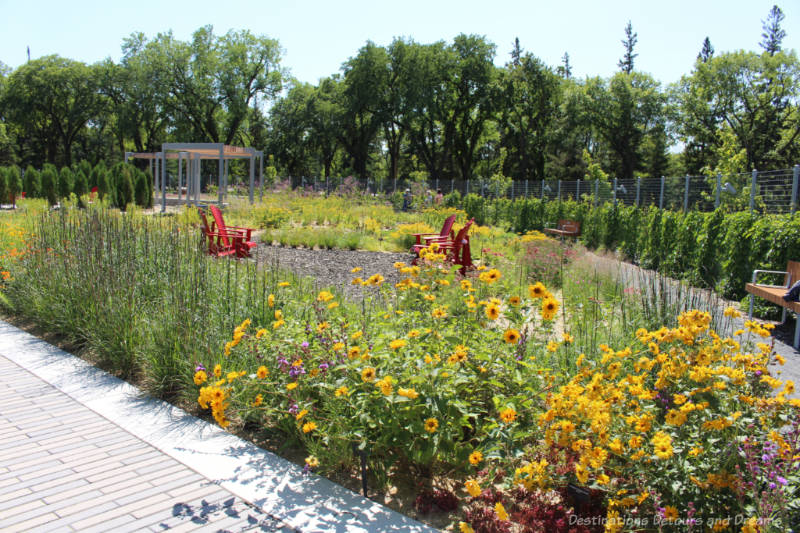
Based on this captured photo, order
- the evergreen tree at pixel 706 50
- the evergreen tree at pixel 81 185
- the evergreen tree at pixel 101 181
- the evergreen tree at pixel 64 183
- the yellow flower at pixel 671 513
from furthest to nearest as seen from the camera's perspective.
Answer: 1. the evergreen tree at pixel 706 50
2. the evergreen tree at pixel 101 181
3. the evergreen tree at pixel 64 183
4. the evergreen tree at pixel 81 185
5. the yellow flower at pixel 671 513

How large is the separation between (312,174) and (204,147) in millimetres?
31121

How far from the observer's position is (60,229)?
20.3 feet

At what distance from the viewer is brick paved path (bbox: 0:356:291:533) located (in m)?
2.29

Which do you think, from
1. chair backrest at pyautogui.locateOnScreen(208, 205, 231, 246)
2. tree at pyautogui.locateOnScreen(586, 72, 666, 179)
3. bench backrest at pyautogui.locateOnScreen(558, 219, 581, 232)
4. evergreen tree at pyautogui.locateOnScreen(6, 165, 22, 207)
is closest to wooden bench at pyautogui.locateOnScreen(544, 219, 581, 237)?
bench backrest at pyautogui.locateOnScreen(558, 219, 581, 232)

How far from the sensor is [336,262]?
9.35 m

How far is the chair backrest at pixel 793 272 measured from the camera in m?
5.99

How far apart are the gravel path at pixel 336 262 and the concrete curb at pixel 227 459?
125 inches

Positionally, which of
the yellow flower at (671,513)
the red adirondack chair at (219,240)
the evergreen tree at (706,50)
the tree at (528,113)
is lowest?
the yellow flower at (671,513)

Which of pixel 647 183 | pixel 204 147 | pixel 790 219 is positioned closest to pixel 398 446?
pixel 790 219

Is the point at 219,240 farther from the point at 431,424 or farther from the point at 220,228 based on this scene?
the point at 431,424

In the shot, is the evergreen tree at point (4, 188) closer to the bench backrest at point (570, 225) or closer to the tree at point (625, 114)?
the bench backrest at point (570, 225)

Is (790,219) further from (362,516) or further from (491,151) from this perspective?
(491,151)

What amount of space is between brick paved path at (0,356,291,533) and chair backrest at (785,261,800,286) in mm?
6305

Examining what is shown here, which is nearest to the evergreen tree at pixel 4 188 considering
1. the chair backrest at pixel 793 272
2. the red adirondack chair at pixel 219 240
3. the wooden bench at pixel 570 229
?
the red adirondack chair at pixel 219 240
